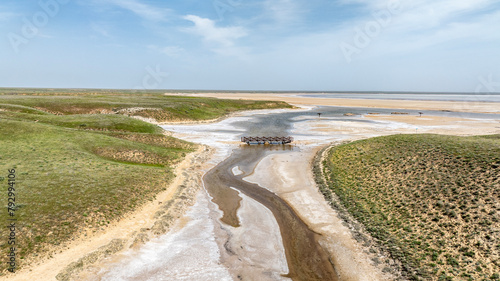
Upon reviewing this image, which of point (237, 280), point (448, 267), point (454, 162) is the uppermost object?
point (454, 162)

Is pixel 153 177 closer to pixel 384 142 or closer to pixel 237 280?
pixel 237 280

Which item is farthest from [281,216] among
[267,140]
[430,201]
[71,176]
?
[267,140]

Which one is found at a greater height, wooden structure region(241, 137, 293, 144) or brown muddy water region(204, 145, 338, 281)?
wooden structure region(241, 137, 293, 144)

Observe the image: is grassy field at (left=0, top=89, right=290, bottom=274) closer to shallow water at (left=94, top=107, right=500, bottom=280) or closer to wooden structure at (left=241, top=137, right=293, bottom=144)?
shallow water at (left=94, top=107, right=500, bottom=280)

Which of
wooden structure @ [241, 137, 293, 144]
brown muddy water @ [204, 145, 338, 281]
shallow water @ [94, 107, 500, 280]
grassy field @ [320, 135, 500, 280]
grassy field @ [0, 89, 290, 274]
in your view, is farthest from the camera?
wooden structure @ [241, 137, 293, 144]

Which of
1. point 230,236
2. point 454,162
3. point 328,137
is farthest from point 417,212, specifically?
point 328,137

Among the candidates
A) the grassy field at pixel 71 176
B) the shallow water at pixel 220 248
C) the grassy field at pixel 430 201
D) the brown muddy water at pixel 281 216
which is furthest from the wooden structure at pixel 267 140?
the shallow water at pixel 220 248

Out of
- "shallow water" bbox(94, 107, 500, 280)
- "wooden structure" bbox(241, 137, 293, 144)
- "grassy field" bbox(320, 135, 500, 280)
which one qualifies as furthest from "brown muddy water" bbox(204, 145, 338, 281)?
"wooden structure" bbox(241, 137, 293, 144)
